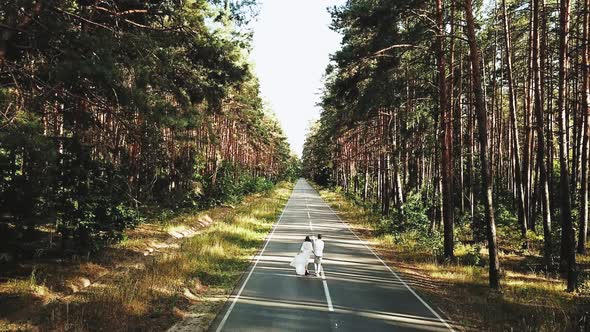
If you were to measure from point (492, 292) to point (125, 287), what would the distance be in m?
10.1

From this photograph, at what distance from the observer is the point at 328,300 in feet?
35.0

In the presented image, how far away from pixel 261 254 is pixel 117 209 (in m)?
6.33

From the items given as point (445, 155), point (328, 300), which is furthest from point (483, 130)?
point (328, 300)

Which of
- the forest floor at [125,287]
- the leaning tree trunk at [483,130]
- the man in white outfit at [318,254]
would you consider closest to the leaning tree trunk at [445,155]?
the leaning tree trunk at [483,130]

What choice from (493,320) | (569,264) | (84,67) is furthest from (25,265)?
(569,264)

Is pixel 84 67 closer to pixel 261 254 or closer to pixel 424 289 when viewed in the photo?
pixel 424 289

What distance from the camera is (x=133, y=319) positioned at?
342 inches

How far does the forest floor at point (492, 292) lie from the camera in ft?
30.0

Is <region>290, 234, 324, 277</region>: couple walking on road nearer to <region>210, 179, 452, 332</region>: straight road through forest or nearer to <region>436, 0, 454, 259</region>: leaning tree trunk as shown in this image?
<region>210, 179, 452, 332</region>: straight road through forest

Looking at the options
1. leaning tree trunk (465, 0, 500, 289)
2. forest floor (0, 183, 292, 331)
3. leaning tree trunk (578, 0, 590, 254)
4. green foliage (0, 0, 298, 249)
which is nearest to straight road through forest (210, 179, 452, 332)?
forest floor (0, 183, 292, 331)

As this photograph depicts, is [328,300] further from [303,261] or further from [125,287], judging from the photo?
[125,287]

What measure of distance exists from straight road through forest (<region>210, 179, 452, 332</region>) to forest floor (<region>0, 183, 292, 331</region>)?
711 mm

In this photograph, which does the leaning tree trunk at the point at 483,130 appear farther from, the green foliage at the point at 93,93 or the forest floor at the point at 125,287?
the forest floor at the point at 125,287

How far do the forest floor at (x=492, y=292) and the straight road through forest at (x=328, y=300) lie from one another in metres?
0.82
